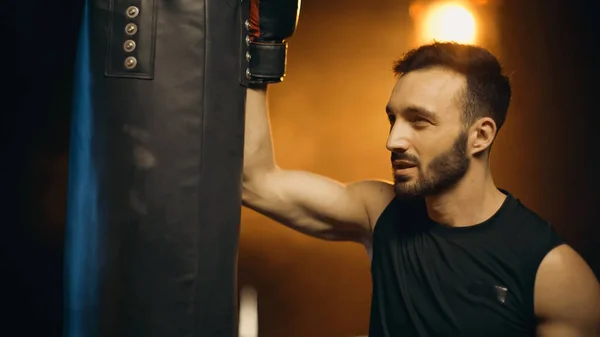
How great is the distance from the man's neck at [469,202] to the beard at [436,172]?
0.12ft

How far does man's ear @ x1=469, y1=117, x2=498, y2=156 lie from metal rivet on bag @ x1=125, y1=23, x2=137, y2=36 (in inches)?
26.4

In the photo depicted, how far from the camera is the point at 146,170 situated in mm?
1117

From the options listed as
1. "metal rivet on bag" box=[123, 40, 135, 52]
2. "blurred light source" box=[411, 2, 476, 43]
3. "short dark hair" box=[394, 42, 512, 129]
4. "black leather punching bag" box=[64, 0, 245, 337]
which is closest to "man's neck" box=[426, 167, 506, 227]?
"short dark hair" box=[394, 42, 512, 129]

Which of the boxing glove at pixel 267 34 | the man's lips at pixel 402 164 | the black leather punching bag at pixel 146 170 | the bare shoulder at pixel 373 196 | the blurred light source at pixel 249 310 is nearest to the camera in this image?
the black leather punching bag at pixel 146 170

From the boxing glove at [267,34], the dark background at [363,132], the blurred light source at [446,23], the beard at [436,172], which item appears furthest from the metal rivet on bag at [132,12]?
the blurred light source at [446,23]

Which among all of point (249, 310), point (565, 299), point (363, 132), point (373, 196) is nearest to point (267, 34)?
point (373, 196)

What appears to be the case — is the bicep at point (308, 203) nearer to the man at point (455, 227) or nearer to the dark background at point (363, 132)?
the man at point (455, 227)

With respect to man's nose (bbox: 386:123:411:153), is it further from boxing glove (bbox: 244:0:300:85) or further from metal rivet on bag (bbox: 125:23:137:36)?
metal rivet on bag (bbox: 125:23:137:36)

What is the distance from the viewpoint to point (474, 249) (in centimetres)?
139

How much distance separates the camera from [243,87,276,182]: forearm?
4.52ft

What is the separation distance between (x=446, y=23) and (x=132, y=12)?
4.10 feet

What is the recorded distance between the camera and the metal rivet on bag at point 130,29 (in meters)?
1.12

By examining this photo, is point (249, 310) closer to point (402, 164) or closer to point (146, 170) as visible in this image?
point (402, 164)

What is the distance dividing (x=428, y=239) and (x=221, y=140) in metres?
0.51
